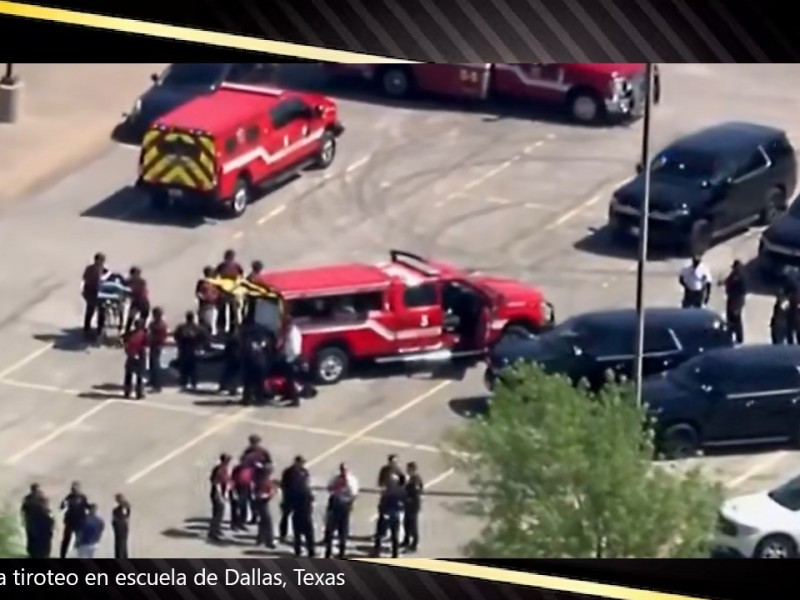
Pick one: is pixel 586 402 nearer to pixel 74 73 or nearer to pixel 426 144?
pixel 426 144

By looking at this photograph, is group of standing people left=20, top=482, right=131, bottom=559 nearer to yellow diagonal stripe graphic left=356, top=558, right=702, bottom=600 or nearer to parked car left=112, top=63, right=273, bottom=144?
yellow diagonal stripe graphic left=356, top=558, right=702, bottom=600

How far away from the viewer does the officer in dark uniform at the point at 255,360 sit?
21578mm

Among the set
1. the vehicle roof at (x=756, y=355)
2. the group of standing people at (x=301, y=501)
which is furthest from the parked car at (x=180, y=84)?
the vehicle roof at (x=756, y=355)

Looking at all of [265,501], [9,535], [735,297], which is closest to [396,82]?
[735,297]

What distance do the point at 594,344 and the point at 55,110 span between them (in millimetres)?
4222

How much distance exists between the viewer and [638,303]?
70.9 feet

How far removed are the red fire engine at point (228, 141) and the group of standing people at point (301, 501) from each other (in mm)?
1838

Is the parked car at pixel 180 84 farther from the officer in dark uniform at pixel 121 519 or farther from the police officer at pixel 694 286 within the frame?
the police officer at pixel 694 286

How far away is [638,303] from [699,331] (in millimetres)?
503

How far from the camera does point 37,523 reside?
21.5 m

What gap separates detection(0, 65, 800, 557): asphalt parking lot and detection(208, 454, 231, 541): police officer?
3.5 inches

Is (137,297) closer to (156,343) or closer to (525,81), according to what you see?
(156,343)

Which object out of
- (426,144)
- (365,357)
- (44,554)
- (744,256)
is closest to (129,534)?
(44,554)

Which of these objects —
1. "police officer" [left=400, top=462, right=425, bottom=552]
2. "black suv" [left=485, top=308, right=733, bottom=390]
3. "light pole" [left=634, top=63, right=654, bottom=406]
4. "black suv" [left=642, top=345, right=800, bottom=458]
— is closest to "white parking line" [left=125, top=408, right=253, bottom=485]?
"police officer" [left=400, top=462, right=425, bottom=552]
